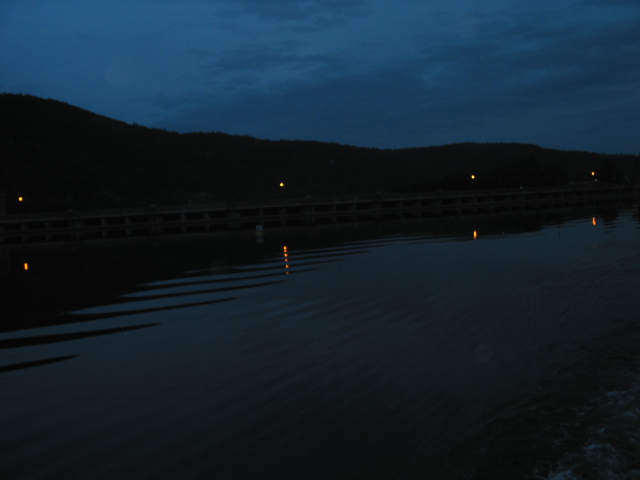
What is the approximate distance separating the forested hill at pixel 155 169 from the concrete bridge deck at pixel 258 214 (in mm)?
27511

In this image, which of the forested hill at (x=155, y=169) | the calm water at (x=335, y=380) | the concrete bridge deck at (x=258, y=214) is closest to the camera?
the calm water at (x=335, y=380)

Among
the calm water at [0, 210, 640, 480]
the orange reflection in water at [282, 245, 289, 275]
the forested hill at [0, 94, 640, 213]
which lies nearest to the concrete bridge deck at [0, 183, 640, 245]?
the orange reflection in water at [282, 245, 289, 275]

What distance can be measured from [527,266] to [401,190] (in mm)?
134755

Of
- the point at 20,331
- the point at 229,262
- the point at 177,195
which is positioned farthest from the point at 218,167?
the point at 20,331

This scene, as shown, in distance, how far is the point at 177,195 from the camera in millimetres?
→ 133125

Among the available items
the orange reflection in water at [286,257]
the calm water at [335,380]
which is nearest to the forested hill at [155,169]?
the orange reflection in water at [286,257]

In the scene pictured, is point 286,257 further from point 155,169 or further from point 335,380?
point 155,169

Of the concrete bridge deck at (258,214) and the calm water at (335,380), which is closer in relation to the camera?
the calm water at (335,380)

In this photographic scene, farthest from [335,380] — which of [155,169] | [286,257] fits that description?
[155,169]

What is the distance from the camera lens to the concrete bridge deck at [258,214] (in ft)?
221

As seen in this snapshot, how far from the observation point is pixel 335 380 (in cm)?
895

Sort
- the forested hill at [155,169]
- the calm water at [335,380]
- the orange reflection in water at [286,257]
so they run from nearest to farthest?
the calm water at [335,380]
the orange reflection in water at [286,257]
the forested hill at [155,169]

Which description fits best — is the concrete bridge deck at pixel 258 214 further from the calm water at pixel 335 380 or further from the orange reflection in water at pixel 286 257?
the calm water at pixel 335 380

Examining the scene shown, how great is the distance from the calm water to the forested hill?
308 ft
